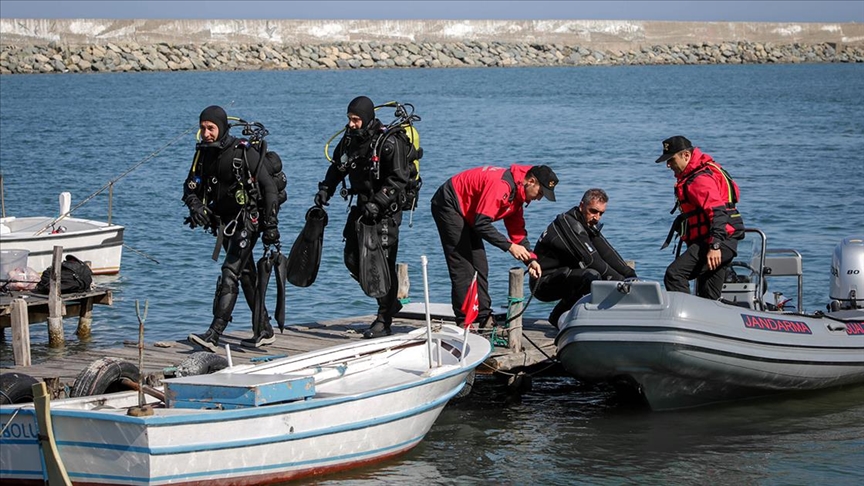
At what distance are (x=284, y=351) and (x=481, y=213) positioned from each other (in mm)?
1831

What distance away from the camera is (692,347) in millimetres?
8945

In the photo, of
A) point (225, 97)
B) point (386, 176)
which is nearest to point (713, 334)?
point (386, 176)

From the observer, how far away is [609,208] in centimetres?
2252

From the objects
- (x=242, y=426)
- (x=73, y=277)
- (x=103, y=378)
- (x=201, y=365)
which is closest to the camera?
(x=242, y=426)

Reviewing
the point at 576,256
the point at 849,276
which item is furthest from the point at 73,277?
the point at 849,276

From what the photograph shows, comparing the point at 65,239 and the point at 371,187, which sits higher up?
the point at 371,187

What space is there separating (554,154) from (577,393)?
2302 cm

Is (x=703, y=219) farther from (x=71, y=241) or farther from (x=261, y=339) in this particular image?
(x=71, y=241)

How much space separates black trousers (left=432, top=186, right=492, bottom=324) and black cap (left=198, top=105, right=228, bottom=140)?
64.9 inches

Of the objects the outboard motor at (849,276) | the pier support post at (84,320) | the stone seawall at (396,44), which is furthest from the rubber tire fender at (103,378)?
the stone seawall at (396,44)

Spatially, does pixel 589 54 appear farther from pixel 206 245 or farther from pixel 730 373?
pixel 730 373

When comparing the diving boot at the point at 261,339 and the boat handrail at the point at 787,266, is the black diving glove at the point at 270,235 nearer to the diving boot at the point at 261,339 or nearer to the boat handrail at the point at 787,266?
the diving boot at the point at 261,339

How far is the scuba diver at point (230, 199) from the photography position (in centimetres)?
927

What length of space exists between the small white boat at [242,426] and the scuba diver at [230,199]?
3.81 feet
